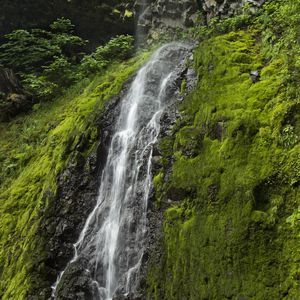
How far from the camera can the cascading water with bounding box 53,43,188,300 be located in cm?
657

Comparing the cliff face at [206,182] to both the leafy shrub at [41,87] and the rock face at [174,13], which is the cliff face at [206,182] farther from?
the leafy shrub at [41,87]

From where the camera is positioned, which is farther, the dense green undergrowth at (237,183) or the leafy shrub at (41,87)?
the leafy shrub at (41,87)

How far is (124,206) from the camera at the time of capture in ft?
23.7

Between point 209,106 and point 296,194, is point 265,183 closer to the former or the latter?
point 296,194

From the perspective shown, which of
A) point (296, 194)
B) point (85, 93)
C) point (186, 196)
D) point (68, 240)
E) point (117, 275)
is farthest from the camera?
point (85, 93)

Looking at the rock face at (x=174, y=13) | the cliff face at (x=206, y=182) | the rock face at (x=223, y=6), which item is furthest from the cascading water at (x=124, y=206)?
the rock face at (x=174, y=13)

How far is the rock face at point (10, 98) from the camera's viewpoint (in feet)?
42.9

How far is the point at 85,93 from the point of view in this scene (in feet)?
38.5

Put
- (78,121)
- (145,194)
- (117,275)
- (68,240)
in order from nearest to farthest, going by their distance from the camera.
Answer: (117,275) < (145,194) < (68,240) < (78,121)

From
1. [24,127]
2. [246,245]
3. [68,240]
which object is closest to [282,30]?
[246,245]

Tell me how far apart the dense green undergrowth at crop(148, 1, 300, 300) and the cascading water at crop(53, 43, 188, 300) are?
53 cm

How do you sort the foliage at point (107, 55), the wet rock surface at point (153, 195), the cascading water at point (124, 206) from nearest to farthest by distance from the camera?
1. the wet rock surface at point (153, 195)
2. the cascading water at point (124, 206)
3. the foliage at point (107, 55)

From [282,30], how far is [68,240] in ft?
19.0

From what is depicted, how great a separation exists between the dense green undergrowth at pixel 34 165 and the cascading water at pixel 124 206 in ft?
2.51
